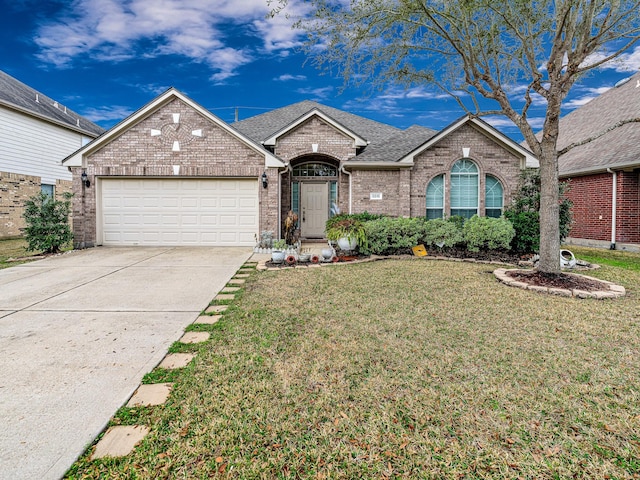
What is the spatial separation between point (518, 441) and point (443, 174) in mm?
10300

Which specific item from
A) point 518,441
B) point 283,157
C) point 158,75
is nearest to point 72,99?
point 158,75

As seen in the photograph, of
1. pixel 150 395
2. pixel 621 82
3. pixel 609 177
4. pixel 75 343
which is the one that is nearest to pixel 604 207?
pixel 609 177

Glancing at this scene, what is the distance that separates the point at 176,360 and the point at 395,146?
1119cm

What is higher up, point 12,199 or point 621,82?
point 621,82

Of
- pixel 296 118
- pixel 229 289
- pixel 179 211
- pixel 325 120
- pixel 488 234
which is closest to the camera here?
pixel 229 289

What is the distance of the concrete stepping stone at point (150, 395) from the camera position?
241 cm

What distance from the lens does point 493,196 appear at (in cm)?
1132

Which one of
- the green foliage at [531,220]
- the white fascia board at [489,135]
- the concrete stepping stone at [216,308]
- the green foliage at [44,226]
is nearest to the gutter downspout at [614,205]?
the white fascia board at [489,135]

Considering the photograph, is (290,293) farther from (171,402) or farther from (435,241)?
(435,241)

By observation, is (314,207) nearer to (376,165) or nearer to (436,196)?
(376,165)

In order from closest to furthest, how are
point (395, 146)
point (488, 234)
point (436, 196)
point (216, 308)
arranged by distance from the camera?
point (216, 308)
point (488, 234)
point (436, 196)
point (395, 146)

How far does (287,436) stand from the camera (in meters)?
2.07

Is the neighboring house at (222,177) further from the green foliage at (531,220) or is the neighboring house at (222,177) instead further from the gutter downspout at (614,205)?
the gutter downspout at (614,205)

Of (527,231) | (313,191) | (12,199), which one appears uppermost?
(313,191)
